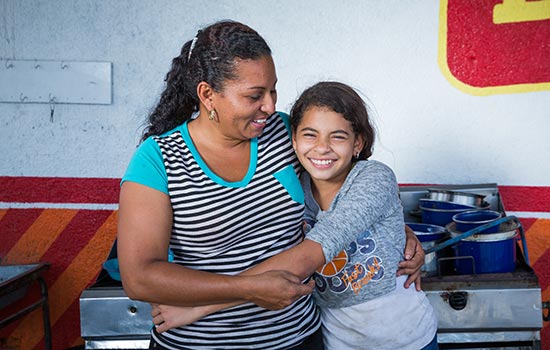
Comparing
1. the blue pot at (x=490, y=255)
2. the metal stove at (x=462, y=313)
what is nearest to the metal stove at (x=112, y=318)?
the metal stove at (x=462, y=313)

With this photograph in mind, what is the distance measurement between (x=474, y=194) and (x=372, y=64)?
0.77m

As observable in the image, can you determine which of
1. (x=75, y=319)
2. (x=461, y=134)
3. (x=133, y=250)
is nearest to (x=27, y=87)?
(x=75, y=319)

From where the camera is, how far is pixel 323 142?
5.66 feet

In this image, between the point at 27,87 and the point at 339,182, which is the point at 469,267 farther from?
the point at 27,87

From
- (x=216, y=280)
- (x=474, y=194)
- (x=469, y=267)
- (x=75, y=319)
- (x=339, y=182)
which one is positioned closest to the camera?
(x=216, y=280)

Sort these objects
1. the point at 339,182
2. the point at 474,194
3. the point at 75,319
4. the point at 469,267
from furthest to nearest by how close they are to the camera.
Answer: the point at 75,319 → the point at 474,194 → the point at 469,267 → the point at 339,182

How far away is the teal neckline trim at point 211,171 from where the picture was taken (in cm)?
158

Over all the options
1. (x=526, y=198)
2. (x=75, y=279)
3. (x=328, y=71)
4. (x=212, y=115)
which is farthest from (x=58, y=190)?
(x=526, y=198)

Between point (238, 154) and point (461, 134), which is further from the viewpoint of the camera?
point (461, 134)

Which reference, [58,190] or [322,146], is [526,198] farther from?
[58,190]

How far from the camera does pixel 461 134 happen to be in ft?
9.60

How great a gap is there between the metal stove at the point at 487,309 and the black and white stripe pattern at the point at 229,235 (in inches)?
31.0

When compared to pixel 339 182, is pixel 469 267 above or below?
below

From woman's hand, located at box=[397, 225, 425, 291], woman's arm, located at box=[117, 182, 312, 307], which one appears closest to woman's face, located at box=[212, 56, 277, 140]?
woman's arm, located at box=[117, 182, 312, 307]
